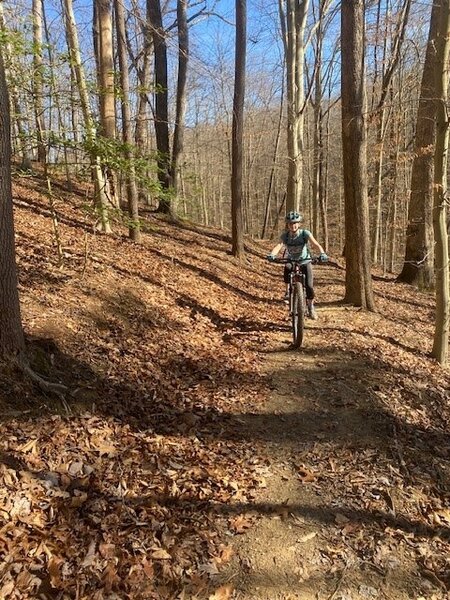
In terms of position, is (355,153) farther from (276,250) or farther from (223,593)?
(223,593)

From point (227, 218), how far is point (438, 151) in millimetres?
44570

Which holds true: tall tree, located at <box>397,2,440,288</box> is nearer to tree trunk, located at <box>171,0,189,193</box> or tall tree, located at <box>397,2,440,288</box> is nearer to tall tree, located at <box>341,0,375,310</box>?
tall tree, located at <box>341,0,375,310</box>

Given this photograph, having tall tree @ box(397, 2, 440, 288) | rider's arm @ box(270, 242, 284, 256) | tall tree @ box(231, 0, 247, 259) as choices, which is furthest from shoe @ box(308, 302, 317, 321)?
tall tree @ box(231, 0, 247, 259)

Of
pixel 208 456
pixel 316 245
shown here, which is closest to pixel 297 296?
pixel 316 245

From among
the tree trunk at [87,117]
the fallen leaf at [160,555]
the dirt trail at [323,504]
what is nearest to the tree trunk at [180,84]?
the tree trunk at [87,117]

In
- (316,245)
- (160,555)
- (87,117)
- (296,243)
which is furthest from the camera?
(296,243)

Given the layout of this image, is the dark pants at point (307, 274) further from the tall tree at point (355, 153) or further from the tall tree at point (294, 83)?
the tall tree at point (294, 83)

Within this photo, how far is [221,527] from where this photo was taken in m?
3.51

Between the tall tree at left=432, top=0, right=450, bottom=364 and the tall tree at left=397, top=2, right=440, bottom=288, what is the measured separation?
4294 mm

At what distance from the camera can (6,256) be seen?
4.05 meters

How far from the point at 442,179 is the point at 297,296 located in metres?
2.75

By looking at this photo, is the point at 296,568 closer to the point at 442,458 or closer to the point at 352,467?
the point at 352,467

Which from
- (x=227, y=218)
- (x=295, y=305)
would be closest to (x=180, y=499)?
(x=295, y=305)

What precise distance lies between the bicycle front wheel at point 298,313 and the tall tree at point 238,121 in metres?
6.54
